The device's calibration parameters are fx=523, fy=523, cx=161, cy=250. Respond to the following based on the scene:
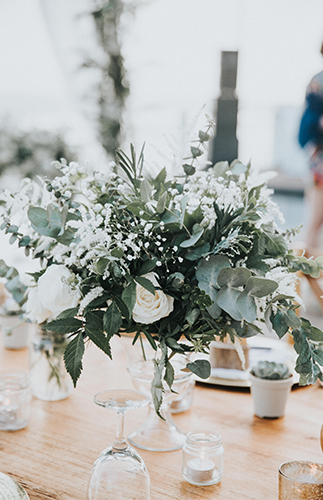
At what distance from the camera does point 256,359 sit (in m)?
1.25

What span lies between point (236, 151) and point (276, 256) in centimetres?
311

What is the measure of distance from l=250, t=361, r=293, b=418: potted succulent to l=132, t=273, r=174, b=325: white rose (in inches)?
14.6

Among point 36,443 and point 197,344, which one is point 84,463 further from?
point 197,344

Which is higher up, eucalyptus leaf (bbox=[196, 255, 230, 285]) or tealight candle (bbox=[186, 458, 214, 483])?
eucalyptus leaf (bbox=[196, 255, 230, 285])

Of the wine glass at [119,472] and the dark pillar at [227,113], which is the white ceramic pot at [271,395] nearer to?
the wine glass at [119,472]

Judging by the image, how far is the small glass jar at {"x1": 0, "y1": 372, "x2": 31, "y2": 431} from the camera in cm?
94

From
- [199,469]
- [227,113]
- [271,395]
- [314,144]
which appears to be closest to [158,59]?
[227,113]

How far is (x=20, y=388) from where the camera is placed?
0.96 meters

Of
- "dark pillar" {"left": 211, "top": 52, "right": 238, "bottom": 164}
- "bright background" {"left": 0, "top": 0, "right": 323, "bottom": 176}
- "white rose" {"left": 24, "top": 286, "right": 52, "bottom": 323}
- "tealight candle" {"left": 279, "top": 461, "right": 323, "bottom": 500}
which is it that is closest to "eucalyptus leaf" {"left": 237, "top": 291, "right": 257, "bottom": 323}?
"tealight candle" {"left": 279, "top": 461, "right": 323, "bottom": 500}

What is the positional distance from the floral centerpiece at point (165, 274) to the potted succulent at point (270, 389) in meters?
0.28

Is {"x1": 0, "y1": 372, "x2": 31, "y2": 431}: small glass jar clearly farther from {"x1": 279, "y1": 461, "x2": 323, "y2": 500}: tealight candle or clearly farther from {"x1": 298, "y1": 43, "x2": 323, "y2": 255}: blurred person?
{"x1": 298, "y1": 43, "x2": 323, "y2": 255}: blurred person

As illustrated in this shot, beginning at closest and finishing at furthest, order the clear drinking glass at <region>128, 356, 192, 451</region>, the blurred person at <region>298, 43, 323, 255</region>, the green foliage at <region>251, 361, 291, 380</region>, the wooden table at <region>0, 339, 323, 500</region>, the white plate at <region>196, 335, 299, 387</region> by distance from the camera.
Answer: the wooden table at <region>0, 339, 323, 500</region> < the clear drinking glass at <region>128, 356, 192, 451</region> < the green foliage at <region>251, 361, 291, 380</region> < the white plate at <region>196, 335, 299, 387</region> < the blurred person at <region>298, 43, 323, 255</region>

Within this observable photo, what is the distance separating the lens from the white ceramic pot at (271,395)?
100 cm

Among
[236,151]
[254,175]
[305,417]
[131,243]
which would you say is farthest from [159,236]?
[236,151]
